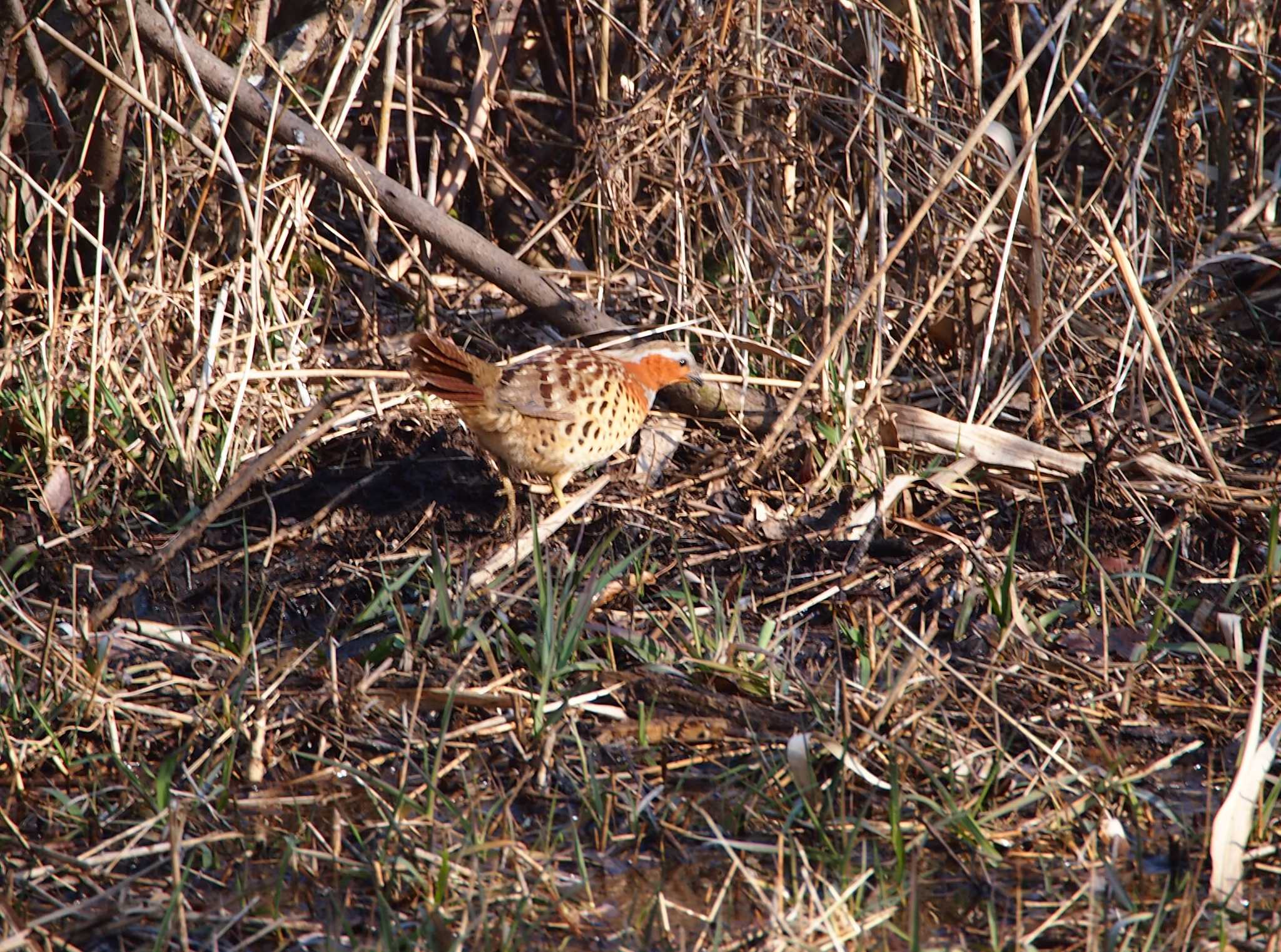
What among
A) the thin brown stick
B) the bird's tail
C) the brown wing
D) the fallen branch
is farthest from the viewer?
the fallen branch

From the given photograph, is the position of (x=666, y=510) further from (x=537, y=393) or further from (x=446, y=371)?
(x=446, y=371)

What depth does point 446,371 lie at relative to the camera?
4.44 meters

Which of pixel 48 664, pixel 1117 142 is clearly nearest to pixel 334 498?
pixel 48 664

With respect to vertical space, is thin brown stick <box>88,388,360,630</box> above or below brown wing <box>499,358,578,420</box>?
above

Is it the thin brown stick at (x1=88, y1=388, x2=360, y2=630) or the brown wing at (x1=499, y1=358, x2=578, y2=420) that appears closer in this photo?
the thin brown stick at (x1=88, y1=388, x2=360, y2=630)

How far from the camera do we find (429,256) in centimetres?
621

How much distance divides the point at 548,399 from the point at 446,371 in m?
0.37

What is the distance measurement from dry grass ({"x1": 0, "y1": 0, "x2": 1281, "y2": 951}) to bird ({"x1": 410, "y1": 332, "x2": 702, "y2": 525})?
0.71 ft

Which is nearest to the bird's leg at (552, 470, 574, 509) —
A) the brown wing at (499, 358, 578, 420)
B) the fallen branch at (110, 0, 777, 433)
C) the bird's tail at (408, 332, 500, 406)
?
the brown wing at (499, 358, 578, 420)

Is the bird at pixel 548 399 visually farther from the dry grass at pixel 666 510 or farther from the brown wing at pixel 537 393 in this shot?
the dry grass at pixel 666 510

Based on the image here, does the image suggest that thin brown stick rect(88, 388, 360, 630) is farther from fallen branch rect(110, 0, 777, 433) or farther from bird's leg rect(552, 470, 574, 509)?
fallen branch rect(110, 0, 777, 433)

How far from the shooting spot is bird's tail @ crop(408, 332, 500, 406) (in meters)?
4.40

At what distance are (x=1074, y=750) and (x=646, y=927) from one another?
4.41 ft

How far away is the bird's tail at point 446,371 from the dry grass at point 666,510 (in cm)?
51
